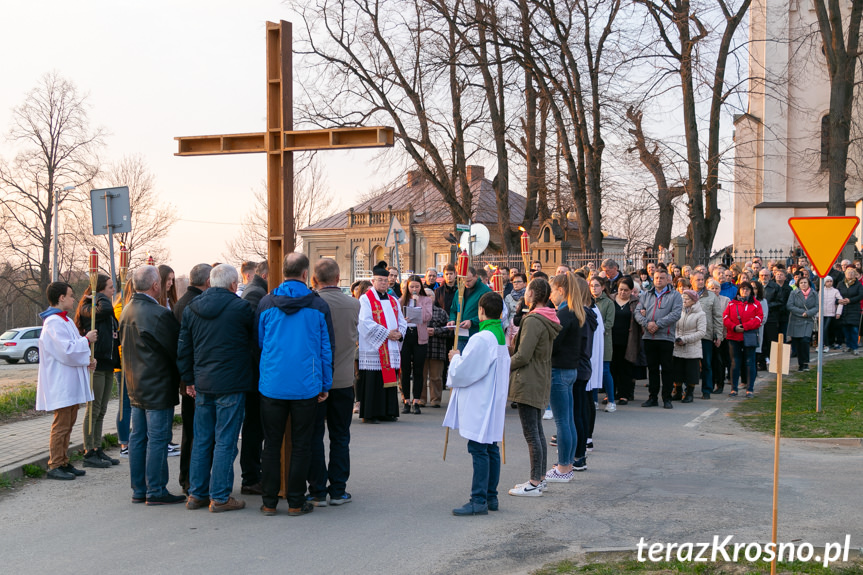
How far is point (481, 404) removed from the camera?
7191 mm

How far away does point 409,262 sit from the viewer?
64375 mm

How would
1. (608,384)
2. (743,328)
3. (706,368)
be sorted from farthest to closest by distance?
1. (743,328)
2. (706,368)
3. (608,384)

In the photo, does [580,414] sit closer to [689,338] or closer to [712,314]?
[689,338]

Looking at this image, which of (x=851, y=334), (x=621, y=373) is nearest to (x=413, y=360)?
(x=621, y=373)

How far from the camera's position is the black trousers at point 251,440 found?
8070mm

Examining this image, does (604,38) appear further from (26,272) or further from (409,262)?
(409,262)

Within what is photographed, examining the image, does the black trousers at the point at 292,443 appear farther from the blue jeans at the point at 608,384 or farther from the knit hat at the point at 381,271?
the blue jeans at the point at 608,384

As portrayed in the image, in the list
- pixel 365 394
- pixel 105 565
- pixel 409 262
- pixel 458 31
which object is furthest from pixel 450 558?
pixel 409 262

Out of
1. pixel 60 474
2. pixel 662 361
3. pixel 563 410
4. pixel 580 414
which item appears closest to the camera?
pixel 563 410

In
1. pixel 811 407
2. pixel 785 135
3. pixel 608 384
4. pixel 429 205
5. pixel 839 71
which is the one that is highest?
pixel 839 71

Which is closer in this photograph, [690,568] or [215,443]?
[690,568]

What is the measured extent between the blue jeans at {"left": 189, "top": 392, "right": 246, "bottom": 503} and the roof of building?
23646 mm

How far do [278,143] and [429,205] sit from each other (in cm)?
3065

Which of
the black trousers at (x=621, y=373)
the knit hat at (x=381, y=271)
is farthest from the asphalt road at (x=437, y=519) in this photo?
the black trousers at (x=621, y=373)
